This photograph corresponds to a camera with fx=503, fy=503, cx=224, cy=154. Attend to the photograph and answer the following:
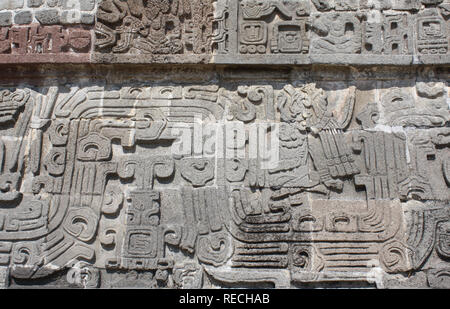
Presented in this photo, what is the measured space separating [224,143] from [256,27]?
1083 millimetres

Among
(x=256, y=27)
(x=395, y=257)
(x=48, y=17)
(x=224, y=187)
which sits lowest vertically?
(x=395, y=257)

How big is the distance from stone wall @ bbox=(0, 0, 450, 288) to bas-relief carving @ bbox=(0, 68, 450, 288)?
12 millimetres

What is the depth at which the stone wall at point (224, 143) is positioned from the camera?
3992mm

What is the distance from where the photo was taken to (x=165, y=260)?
13.1ft

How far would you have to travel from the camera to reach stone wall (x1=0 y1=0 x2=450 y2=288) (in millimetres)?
3992

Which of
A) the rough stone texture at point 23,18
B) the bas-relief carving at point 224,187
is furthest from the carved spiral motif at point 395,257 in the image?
the rough stone texture at point 23,18

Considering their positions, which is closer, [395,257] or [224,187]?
[395,257]

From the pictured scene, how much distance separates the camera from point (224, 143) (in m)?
4.27

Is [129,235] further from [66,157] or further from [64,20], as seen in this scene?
[64,20]

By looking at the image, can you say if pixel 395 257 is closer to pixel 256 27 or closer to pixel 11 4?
pixel 256 27

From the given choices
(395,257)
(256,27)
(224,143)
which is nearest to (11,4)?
(256,27)

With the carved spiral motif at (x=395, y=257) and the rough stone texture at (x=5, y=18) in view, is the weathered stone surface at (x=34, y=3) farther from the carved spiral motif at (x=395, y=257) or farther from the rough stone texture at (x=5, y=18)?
the carved spiral motif at (x=395, y=257)

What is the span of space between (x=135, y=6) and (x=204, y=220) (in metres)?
2.03

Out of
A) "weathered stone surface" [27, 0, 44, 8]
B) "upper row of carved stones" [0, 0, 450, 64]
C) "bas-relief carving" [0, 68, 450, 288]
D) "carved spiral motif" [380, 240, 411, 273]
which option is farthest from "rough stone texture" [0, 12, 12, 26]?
"carved spiral motif" [380, 240, 411, 273]
